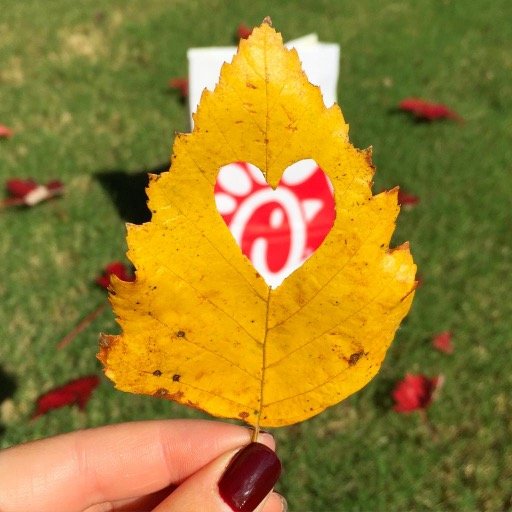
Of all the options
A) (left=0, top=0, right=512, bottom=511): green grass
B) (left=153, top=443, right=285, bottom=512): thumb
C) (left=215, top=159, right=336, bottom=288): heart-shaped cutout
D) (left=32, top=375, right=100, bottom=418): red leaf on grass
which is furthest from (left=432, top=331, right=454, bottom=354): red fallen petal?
(left=153, top=443, right=285, bottom=512): thumb

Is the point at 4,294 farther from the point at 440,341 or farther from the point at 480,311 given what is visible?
the point at 480,311

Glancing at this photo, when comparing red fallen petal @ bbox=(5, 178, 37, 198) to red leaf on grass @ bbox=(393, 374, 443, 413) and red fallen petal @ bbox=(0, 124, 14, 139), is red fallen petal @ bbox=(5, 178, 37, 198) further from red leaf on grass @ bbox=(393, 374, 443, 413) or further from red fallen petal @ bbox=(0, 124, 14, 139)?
red leaf on grass @ bbox=(393, 374, 443, 413)

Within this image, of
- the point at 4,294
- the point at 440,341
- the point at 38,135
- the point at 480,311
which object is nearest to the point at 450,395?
the point at 440,341

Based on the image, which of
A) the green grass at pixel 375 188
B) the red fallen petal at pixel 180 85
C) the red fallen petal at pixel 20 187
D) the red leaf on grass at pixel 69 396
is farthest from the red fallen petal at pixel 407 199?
the red fallen petal at pixel 20 187

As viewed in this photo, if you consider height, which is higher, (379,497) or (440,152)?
(440,152)

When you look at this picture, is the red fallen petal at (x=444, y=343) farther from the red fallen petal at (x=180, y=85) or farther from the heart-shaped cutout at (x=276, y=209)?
the red fallen petal at (x=180, y=85)

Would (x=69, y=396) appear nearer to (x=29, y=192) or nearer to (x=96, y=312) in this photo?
(x=96, y=312)
